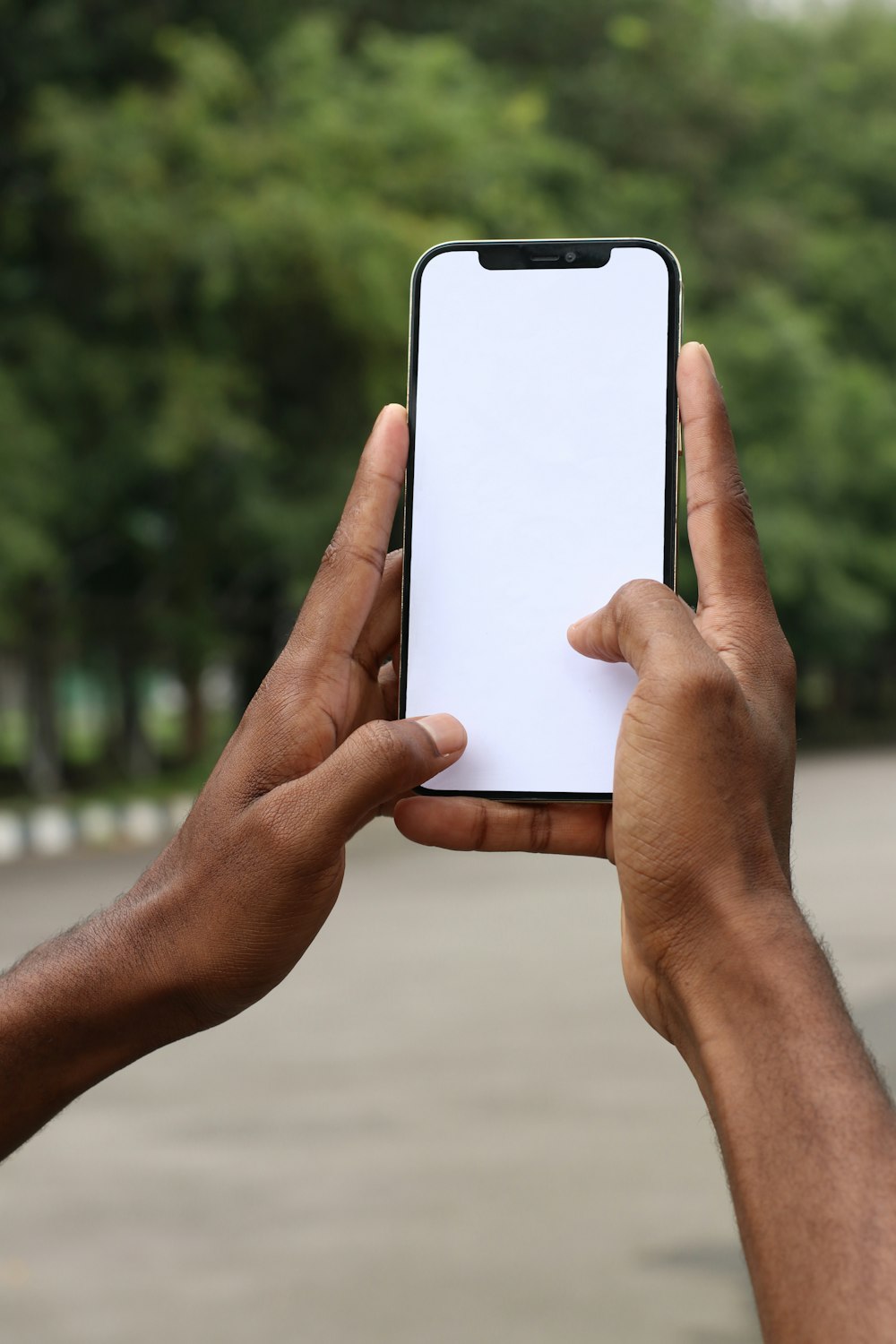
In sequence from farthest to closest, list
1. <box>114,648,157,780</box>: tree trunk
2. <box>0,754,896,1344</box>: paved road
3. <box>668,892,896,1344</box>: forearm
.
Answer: <box>114,648,157,780</box>: tree trunk → <box>0,754,896,1344</box>: paved road → <box>668,892,896,1344</box>: forearm

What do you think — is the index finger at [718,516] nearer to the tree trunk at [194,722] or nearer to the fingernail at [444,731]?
the fingernail at [444,731]

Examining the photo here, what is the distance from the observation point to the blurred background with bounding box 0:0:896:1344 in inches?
195

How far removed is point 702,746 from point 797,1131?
39 centimetres

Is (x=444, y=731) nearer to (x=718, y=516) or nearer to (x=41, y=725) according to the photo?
(x=718, y=516)

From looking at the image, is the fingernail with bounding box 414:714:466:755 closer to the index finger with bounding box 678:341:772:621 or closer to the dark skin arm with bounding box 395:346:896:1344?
the dark skin arm with bounding box 395:346:896:1344

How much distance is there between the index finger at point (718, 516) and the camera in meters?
1.88

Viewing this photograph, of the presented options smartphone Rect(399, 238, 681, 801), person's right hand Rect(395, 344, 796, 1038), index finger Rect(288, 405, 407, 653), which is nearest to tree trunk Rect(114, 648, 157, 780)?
smartphone Rect(399, 238, 681, 801)

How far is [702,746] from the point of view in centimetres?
167

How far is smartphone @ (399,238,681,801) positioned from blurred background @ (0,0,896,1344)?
7.95 ft

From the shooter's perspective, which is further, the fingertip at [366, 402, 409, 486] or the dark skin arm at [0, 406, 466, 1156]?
the fingertip at [366, 402, 409, 486]

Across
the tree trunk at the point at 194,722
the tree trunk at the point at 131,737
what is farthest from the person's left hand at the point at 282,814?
the tree trunk at the point at 194,722

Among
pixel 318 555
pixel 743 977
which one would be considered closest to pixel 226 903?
pixel 743 977

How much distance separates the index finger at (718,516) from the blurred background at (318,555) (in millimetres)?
2831

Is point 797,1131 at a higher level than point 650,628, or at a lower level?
lower
